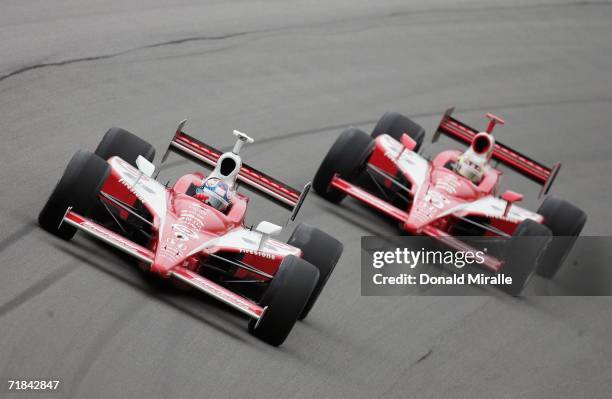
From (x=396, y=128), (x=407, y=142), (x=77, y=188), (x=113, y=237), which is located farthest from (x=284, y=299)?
(x=396, y=128)

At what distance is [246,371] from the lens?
37.1 ft

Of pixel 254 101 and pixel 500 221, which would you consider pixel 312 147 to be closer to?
pixel 254 101

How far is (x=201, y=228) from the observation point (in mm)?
12953

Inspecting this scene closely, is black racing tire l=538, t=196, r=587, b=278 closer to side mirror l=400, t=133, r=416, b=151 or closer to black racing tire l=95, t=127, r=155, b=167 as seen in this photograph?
side mirror l=400, t=133, r=416, b=151

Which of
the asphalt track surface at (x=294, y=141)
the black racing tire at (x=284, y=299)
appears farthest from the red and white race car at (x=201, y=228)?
the asphalt track surface at (x=294, y=141)

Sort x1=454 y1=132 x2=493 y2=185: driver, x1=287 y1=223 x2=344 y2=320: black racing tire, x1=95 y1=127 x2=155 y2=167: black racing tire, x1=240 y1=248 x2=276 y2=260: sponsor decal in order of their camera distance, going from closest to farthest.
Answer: x1=240 y1=248 x2=276 y2=260: sponsor decal → x1=287 y1=223 x2=344 y2=320: black racing tire → x1=95 y1=127 x2=155 y2=167: black racing tire → x1=454 y1=132 x2=493 y2=185: driver

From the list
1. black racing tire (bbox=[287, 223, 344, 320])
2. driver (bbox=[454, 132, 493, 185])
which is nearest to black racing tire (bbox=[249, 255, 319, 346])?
black racing tire (bbox=[287, 223, 344, 320])

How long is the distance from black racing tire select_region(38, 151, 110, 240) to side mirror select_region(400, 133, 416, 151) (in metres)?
6.29

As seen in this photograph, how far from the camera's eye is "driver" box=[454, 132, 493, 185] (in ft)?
58.9

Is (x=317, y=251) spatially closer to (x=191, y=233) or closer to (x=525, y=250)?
(x=191, y=233)

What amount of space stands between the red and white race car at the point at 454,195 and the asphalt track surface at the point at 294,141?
1.64 feet

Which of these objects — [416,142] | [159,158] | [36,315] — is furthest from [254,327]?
[416,142]

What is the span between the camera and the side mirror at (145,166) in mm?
13289

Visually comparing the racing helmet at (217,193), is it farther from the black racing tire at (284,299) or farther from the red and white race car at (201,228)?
the black racing tire at (284,299)
